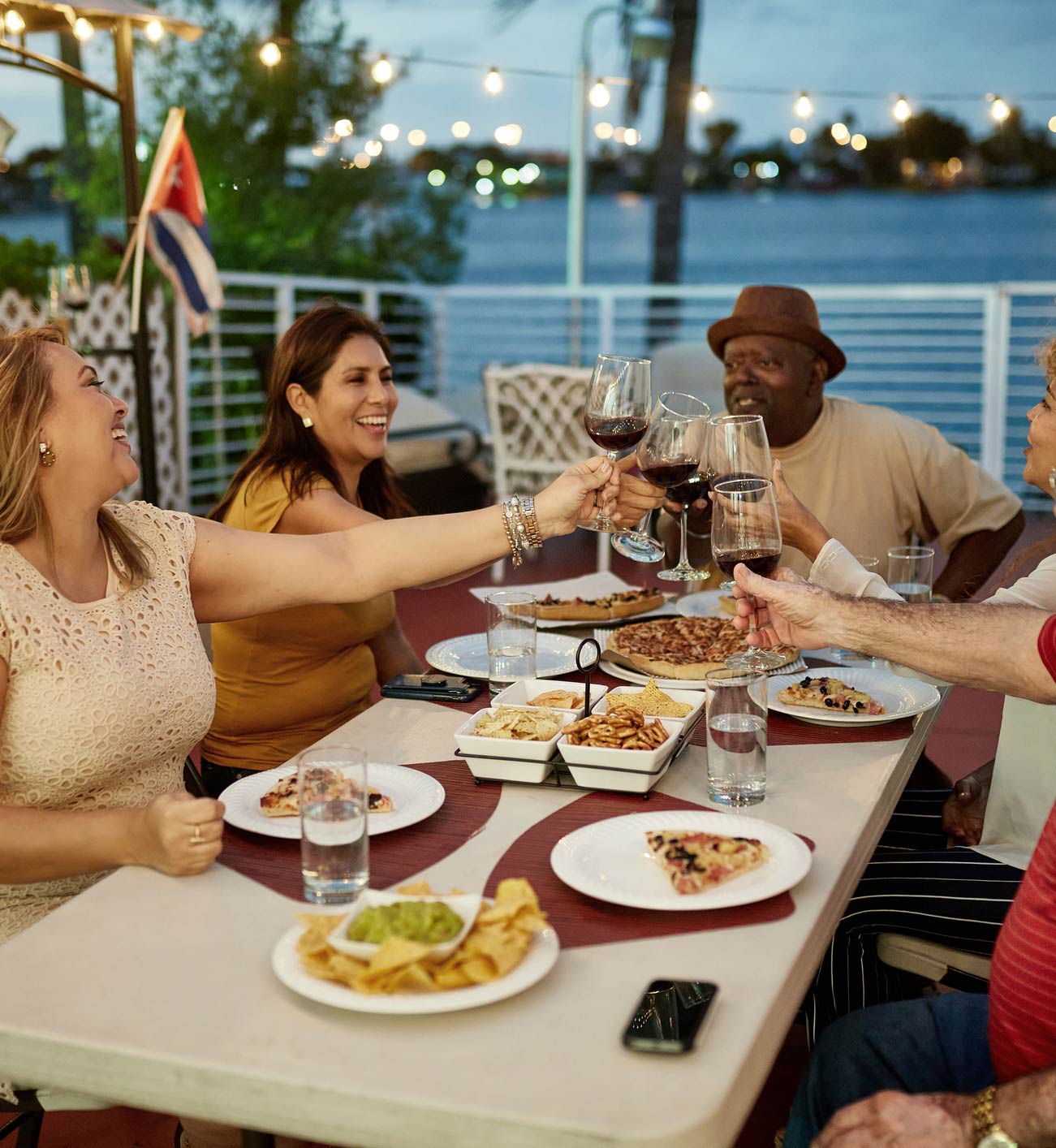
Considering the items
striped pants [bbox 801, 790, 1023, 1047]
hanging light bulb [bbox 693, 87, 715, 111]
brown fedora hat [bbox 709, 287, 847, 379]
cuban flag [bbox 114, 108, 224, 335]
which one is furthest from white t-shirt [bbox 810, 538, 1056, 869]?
Answer: hanging light bulb [bbox 693, 87, 715, 111]

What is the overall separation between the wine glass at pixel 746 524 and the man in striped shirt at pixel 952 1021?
0.03 m

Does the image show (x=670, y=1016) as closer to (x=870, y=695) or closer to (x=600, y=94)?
(x=870, y=695)

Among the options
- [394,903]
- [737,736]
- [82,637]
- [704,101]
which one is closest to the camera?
[394,903]

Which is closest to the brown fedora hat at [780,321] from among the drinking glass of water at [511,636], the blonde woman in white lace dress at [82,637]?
the drinking glass of water at [511,636]

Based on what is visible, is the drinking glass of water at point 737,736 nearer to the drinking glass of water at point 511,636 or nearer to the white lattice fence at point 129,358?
the drinking glass of water at point 511,636

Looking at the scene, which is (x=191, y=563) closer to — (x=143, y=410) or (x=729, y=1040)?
(x=729, y=1040)

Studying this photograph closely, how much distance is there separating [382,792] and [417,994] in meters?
0.58

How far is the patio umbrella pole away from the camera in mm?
5414

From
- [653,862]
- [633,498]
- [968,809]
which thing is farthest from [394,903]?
[968,809]

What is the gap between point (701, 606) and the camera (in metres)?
2.77

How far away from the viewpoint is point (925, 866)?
6.79ft

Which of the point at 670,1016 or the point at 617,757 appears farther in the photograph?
the point at 617,757

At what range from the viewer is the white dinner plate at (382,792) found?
1.58 meters

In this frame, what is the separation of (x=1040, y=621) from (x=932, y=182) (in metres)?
48.4
